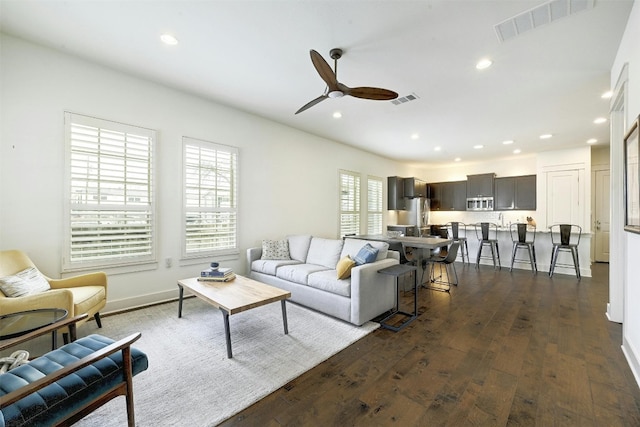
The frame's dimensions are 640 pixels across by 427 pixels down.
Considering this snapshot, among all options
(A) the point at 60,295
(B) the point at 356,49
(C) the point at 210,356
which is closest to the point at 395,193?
(B) the point at 356,49

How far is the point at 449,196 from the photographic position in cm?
879

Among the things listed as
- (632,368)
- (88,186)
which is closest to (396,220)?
(632,368)

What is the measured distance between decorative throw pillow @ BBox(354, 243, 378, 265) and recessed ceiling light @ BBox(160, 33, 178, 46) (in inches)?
124

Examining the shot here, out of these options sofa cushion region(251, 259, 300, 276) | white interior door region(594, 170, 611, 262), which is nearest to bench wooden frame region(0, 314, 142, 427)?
sofa cushion region(251, 259, 300, 276)

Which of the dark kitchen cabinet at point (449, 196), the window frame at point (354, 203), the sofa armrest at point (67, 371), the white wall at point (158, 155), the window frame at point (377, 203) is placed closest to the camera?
the sofa armrest at point (67, 371)

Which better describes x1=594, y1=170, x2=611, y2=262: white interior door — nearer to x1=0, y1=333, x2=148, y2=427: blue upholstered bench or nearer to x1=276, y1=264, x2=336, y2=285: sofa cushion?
x1=276, y1=264, x2=336, y2=285: sofa cushion

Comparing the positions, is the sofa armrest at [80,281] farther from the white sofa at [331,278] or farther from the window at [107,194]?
the white sofa at [331,278]

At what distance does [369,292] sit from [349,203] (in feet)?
12.9

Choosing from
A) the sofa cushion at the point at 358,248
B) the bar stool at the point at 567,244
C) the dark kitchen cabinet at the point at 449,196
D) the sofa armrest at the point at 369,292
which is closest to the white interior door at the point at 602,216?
the bar stool at the point at 567,244

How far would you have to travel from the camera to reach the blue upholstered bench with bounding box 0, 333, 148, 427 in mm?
1129

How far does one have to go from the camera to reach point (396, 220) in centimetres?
849

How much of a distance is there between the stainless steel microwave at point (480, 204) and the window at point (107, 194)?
8.46m

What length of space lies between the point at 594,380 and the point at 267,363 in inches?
103

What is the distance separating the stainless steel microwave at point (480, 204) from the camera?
793cm
